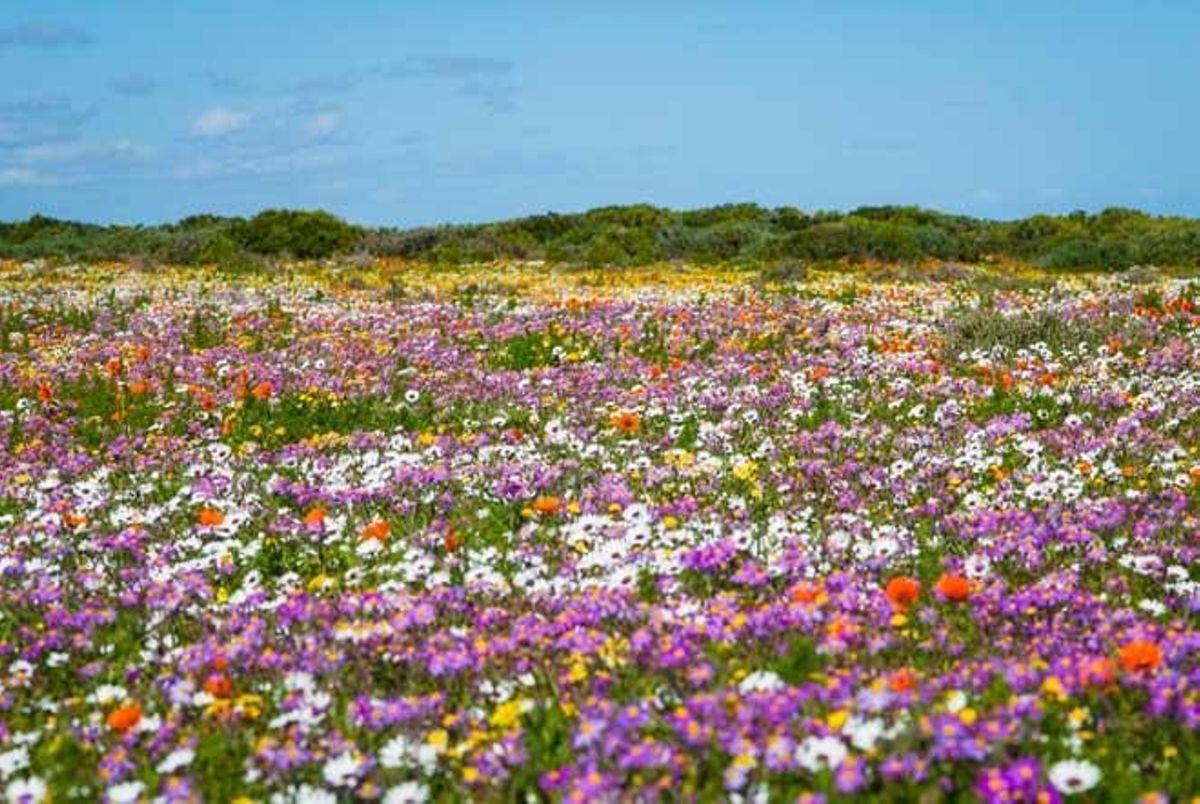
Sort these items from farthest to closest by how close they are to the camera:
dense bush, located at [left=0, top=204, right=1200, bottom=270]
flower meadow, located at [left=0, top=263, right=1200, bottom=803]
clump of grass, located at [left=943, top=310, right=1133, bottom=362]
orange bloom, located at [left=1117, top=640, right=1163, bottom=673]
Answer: dense bush, located at [left=0, top=204, right=1200, bottom=270] → clump of grass, located at [left=943, top=310, right=1133, bottom=362] → orange bloom, located at [left=1117, top=640, right=1163, bottom=673] → flower meadow, located at [left=0, top=263, right=1200, bottom=803]

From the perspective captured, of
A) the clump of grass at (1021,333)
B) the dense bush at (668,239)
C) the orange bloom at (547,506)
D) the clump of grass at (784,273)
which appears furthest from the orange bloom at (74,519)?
the dense bush at (668,239)

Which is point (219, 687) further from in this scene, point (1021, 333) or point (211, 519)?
point (1021, 333)

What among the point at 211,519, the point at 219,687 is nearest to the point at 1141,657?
the point at 219,687

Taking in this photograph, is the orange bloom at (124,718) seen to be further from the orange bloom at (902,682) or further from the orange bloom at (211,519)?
the orange bloom at (902,682)

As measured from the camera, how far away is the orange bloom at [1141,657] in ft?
16.6

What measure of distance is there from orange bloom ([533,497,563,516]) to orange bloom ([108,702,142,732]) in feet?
10.3

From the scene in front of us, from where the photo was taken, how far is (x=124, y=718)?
5.34 m

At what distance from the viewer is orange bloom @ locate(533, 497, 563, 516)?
8.12 meters

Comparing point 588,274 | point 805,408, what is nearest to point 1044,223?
point 588,274

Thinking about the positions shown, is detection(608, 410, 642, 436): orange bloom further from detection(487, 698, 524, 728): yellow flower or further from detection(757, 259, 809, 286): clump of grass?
detection(757, 259, 809, 286): clump of grass

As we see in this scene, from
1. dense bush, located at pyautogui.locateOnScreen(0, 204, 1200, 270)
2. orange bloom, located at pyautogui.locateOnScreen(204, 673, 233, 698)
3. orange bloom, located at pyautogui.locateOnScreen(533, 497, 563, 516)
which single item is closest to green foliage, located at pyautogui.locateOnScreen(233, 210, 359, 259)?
dense bush, located at pyautogui.locateOnScreen(0, 204, 1200, 270)

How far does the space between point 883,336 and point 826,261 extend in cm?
2420

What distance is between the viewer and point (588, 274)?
1362 inches

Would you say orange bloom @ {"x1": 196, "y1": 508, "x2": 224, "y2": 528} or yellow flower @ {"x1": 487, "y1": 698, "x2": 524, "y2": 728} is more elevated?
orange bloom @ {"x1": 196, "y1": 508, "x2": 224, "y2": 528}
